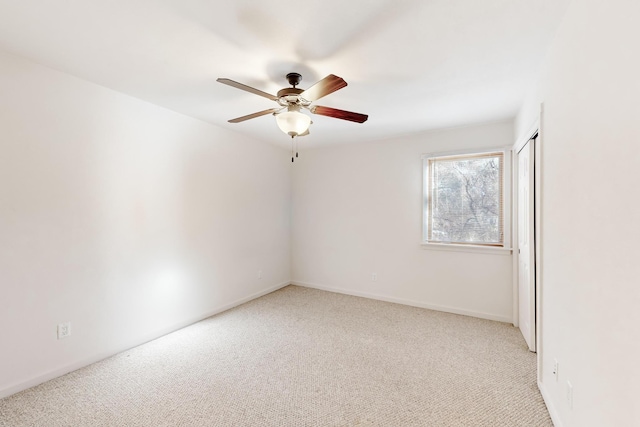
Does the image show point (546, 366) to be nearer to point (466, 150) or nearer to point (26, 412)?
point (466, 150)

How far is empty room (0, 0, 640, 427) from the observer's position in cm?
139

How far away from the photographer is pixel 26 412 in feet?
6.17

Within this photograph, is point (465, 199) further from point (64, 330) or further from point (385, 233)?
point (64, 330)

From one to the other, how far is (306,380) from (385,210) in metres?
2.64

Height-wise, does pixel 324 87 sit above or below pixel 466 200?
above

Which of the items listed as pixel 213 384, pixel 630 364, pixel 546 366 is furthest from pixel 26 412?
pixel 546 366

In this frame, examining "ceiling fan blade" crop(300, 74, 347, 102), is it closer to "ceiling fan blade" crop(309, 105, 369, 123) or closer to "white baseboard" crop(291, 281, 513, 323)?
"ceiling fan blade" crop(309, 105, 369, 123)

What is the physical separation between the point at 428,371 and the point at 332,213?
2779 mm

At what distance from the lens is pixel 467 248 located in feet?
12.0

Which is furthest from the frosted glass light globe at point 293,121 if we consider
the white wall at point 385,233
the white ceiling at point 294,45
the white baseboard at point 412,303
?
the white baseboard at point 412,303

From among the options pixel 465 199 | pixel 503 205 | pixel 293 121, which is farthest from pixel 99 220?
pixel 503 205

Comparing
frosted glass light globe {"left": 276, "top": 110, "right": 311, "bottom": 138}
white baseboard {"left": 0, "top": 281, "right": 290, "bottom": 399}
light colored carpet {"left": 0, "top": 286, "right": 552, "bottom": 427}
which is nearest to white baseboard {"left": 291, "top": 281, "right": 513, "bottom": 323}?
light colored carpet {"left": 0, "top": 286, "right": 552, "bottom": 427}

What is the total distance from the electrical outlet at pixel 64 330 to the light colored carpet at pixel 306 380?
32cm

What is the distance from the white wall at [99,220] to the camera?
2.10 m
